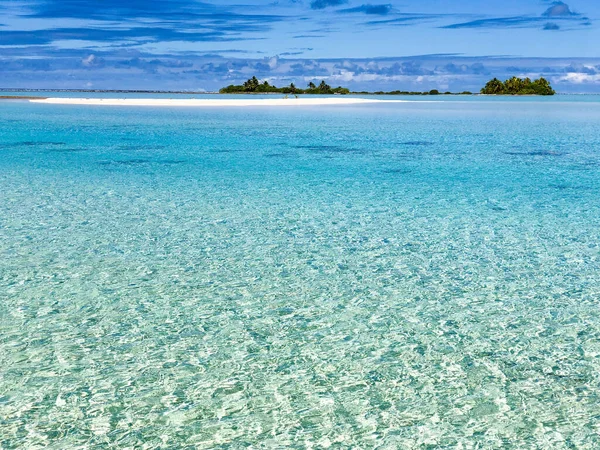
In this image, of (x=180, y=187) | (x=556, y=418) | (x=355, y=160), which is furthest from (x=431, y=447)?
(x=355, y=160)

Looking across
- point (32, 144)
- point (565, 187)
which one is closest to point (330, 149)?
point (565, 187)

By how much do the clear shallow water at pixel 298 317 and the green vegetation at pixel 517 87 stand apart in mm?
129910

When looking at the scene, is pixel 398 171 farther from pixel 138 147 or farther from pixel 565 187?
pixel 138 147

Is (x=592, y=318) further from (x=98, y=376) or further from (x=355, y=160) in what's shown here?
(x=355, y=160)

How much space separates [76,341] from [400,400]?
7.18 feet

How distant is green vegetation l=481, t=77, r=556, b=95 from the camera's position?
131875 mm

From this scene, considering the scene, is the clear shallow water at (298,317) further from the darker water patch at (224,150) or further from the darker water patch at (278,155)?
the darker water patch at (224,150)

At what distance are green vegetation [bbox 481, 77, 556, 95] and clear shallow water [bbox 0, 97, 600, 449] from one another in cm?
12991

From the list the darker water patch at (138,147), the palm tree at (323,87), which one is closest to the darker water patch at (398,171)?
the darker water patch at (138,147)

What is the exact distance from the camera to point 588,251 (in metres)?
6.85

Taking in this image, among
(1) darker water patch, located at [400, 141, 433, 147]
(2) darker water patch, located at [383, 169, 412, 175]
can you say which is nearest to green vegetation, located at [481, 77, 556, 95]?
(1) darker water patch, located at [400, 141, 433, 147]

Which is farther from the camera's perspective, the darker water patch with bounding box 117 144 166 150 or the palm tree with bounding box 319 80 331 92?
the palm tree with bounding box 319 80 331 92

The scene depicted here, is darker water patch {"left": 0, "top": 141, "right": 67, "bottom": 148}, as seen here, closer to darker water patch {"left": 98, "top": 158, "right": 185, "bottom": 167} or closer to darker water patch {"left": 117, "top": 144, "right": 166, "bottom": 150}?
darker water patch {"left": 117, "top": 144, "right": 166, "bottom": 150}

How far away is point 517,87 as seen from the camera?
131625 millimetres
